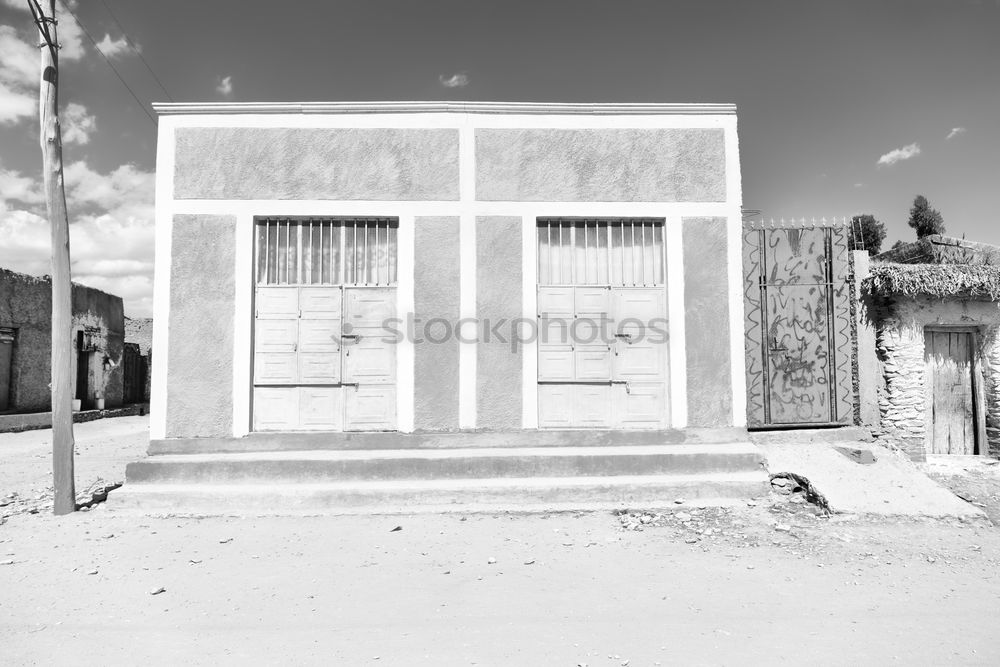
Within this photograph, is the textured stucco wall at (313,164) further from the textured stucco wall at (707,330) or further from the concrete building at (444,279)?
the textured stucco wall at (707,330)

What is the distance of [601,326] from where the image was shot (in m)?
6.45

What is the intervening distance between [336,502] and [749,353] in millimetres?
4826

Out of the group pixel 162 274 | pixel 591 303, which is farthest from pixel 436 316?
pixel 162 274

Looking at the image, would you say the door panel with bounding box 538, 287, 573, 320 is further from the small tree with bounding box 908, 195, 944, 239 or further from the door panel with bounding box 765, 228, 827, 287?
the small tree with bounding box 908, 195, 944, 239

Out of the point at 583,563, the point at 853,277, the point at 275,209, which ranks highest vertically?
the point at 275,209

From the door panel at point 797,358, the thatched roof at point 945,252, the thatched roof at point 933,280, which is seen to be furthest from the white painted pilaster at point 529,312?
the thatched roof at point 945,252

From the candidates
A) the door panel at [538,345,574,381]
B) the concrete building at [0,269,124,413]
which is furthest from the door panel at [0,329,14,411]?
the door panel at [538,345,574,381]

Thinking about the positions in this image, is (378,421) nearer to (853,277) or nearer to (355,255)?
(355,255)

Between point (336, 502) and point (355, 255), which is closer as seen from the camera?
point (336, 502)

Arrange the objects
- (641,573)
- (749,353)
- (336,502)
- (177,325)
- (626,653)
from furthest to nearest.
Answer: (749,353), (177,325), (336,502), (641,573), (626,653)

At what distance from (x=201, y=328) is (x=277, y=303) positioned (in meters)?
0.80

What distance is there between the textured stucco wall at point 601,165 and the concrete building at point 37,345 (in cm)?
1181

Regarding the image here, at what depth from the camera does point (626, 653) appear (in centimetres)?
311

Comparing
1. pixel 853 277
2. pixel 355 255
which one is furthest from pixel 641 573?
pixel 853 277
